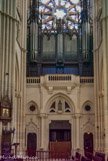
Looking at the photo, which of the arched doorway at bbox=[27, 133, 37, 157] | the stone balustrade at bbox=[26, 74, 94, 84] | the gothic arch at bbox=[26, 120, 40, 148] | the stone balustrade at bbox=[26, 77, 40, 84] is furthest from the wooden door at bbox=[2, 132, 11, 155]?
the stone balustrade at bbox=[26, 77, 40, 84]

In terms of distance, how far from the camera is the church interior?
29231 millimetres

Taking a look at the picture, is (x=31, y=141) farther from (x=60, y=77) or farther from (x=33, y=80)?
(x=60, y=77)

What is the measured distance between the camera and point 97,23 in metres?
31.5

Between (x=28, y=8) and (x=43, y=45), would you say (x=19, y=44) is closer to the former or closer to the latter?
(x=43, y=45)

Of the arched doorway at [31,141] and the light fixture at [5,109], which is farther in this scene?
the arched doorway at [31,141]

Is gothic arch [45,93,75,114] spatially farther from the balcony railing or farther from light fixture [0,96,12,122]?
light fixture [0,96,12,122]

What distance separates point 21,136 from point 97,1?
14169 millimetres

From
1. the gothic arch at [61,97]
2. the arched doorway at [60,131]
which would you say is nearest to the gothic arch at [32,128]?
the arched doorway at [60,131]

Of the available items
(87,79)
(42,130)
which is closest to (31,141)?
Result: (42,130)

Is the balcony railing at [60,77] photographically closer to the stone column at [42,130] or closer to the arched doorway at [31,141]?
the stone column at [42,130]

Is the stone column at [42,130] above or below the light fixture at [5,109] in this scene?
below

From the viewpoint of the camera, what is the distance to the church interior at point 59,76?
29.2 meters

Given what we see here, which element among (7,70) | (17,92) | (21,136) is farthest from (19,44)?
(21,136)

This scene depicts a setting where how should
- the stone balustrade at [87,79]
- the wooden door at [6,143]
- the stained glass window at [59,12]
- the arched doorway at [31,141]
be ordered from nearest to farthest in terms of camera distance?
the wooden door at [6,143]
the arched doorway at [31,141]
the stone balustrade at [87,79]
the stained glass window at [59,12]
